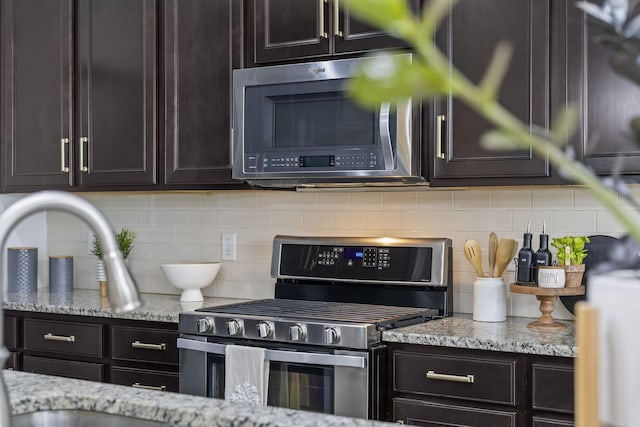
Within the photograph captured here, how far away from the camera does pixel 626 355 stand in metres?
0.75

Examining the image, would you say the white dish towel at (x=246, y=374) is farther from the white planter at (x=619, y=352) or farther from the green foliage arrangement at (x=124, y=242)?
the white planter at (x=619, y=352)

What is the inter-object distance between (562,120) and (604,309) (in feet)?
1.12

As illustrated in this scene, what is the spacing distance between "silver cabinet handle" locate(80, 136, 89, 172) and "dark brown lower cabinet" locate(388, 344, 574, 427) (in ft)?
6.01

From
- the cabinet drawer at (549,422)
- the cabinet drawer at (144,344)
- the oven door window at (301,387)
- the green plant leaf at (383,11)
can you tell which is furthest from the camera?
the cabinet drawer at (144,344)

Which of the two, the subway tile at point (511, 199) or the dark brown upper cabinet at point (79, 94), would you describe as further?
the dark brown upper cabinet at point (79, 94)

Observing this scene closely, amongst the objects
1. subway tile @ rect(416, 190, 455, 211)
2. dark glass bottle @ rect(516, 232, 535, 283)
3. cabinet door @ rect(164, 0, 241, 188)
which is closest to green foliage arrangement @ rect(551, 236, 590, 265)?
dark glass bottle @ rect(516, 232, 535, 283)

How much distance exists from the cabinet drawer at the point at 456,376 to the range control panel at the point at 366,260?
0.51 metres

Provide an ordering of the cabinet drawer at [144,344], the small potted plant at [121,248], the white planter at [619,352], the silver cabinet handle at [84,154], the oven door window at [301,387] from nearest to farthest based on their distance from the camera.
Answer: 1. the white planter at [619,352]
2. the oven door window at [301,387]
3. the cabinet drawer at [144,344]
4. the silver cabinet handle at [84,154]
5. the small potted plant at [121,248]

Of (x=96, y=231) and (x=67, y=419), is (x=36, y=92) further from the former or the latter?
(x=96, y=231)

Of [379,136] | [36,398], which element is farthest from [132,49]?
[36,398]

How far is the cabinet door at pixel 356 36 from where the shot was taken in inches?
122

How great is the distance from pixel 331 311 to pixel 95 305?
3.79 feet

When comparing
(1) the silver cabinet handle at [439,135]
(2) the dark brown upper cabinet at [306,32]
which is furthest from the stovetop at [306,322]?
(2) the dark brown upper cabinet at [306,32]

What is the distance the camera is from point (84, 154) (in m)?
3.93
